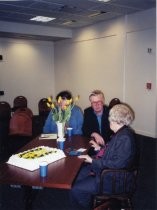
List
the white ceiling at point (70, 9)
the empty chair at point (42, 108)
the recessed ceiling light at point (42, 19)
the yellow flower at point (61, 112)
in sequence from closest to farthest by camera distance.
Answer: the yellow flower at point (61, 112), the white ceiling at point (70, 9), the empty chair at point (42, 108), the recessed ceiling light at point (42, 19)

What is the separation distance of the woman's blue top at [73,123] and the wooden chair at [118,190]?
1419mm

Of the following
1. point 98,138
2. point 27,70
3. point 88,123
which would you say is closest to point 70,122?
point 88,123

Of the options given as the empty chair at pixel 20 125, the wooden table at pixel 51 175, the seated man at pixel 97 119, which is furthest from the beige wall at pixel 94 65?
the wooden table at pixel 51 175

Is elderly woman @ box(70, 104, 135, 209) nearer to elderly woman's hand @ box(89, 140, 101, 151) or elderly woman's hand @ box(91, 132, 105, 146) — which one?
elderly woman's hand @ box(89, 140, 101, 151)

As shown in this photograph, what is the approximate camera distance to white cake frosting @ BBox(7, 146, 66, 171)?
7.54 feet

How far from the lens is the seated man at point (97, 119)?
352cm

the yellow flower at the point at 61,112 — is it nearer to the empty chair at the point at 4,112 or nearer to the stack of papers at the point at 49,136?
the stack of papers at the point at 49,136

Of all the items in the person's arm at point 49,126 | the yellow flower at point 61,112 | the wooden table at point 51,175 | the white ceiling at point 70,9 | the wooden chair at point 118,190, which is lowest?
the wooden chair at point 118,190

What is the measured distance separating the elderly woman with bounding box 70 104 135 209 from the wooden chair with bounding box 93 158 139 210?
0.14 feet

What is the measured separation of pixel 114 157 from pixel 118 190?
0.96ft

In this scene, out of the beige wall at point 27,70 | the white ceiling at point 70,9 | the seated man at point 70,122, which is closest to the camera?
the seated man at point 70,122

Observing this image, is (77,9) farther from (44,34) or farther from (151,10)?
(44,34)

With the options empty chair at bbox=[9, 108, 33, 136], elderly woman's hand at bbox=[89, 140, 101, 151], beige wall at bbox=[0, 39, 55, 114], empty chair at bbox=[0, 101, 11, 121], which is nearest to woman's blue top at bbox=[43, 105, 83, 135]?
elderly woman's hand at bbox=[89, 140, 101, 151]

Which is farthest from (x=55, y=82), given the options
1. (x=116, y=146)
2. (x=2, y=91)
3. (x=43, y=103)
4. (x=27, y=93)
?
(x=116, y=146)
